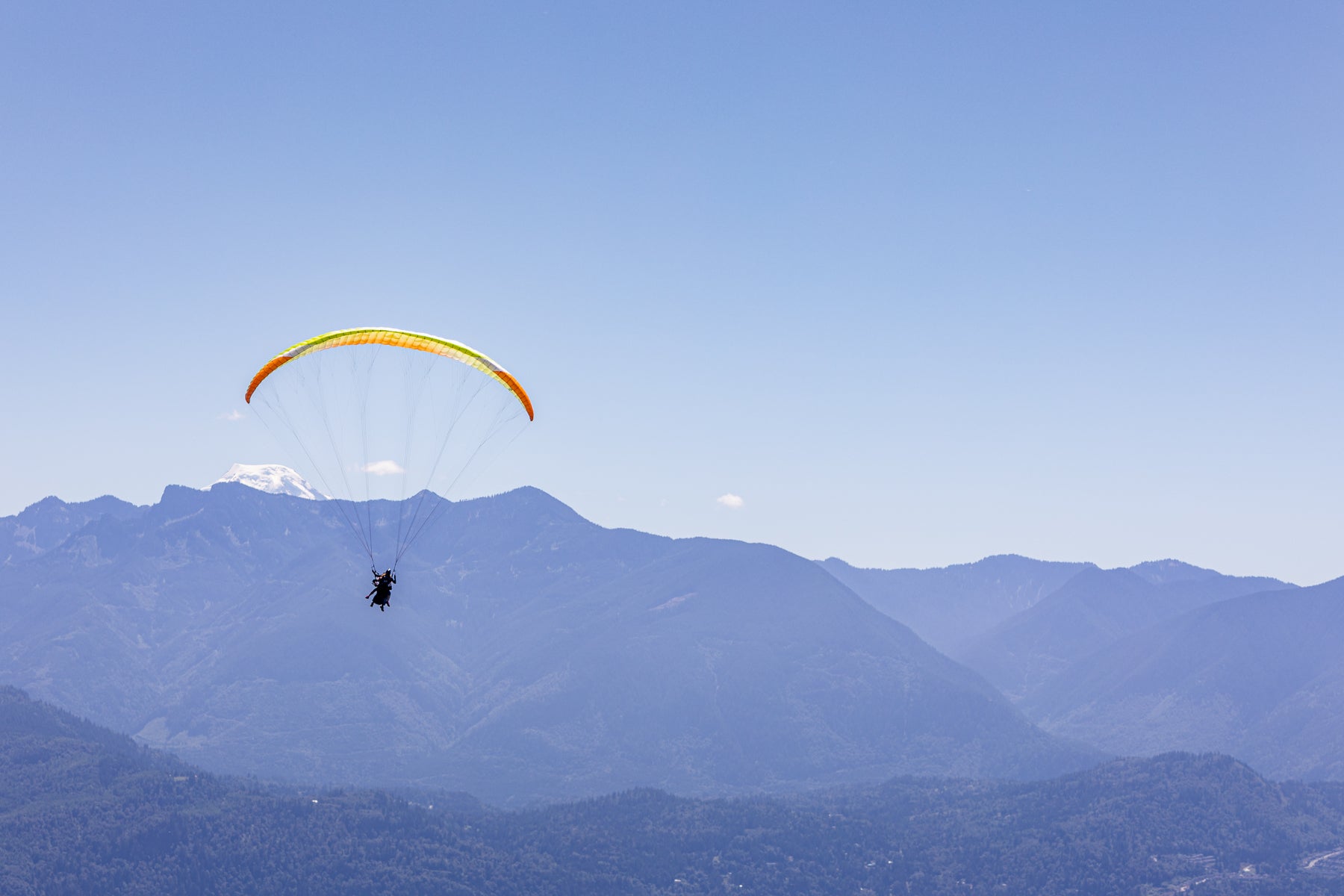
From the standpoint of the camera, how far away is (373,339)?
88.5 m

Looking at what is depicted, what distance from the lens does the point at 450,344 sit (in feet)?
292

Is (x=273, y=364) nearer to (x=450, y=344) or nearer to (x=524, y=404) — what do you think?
(x=450, y=344)

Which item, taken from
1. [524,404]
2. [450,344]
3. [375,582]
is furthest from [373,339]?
[375,582]

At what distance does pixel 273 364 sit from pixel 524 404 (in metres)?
19.5

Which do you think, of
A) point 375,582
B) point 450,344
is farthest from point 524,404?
point 375,582

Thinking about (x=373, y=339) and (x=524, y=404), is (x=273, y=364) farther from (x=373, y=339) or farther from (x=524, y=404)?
(x=524, y=404)

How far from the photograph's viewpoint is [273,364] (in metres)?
88.8

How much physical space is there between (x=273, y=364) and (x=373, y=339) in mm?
8013

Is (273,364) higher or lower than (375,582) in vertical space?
higher

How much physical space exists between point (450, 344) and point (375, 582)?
19.5 m

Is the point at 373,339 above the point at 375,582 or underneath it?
above

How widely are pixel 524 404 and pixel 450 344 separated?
7329 millimetres

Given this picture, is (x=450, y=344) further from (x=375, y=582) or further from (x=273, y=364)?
(x=375, y=582)

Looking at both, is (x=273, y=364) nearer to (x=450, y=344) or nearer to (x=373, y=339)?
(x=373, y=339)
